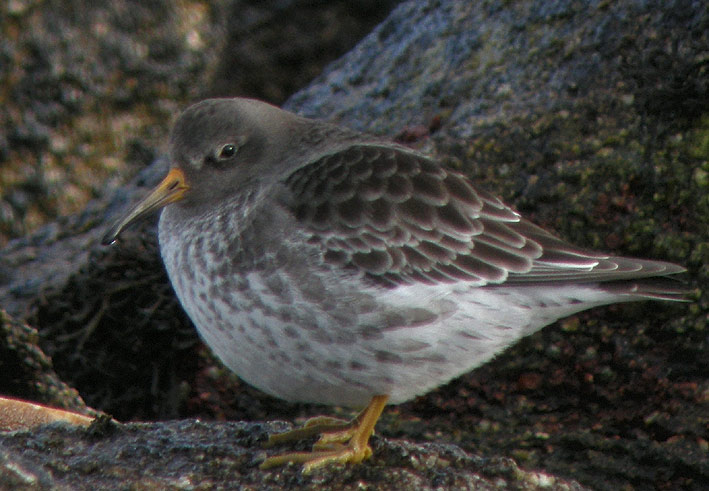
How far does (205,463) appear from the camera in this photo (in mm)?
4027

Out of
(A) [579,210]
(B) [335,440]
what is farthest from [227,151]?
(A) [579,210]

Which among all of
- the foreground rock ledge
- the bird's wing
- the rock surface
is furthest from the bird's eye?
the foreground rock ledge

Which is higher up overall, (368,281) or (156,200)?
(156,200)

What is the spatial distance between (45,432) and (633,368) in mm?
2953

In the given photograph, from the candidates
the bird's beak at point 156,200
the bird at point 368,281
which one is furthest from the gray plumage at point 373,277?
the bird's beak at point 156,200

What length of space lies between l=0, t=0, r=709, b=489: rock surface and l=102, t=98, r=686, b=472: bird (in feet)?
2.26

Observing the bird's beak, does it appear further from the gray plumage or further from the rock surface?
the rock surface

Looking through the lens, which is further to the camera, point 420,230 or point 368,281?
point 420,230

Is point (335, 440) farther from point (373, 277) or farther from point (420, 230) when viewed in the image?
point (420, 230)

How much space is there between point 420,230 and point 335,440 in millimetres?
1005

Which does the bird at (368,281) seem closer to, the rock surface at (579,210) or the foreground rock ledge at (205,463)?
the foreground rock ledge at (205,463)

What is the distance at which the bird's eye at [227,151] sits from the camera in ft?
16.3

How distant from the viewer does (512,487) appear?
4.02 metres

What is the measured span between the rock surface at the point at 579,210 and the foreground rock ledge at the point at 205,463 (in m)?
1.16
